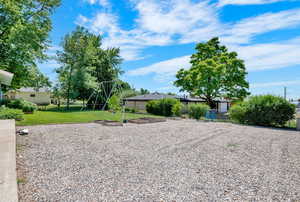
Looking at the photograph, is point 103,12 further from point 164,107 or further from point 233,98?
point 233,98

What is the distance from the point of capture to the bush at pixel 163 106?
18688 mm

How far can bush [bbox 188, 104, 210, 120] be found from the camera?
52.7 feet

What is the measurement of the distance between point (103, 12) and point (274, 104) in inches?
495

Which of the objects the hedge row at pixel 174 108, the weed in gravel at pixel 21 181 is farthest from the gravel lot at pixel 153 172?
the hedge row at pixel 174 108

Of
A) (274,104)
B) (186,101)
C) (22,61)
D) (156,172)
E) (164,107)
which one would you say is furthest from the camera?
(186,101)

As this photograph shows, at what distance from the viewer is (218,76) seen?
2019 cm

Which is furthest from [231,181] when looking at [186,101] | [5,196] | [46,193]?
[186,101]

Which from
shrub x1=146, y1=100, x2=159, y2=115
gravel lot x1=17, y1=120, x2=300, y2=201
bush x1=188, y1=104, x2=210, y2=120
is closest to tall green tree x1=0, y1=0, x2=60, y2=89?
gravel lot x1=17, y1=120, x2=300, y2=201

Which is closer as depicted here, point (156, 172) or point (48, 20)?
point (156, 172)

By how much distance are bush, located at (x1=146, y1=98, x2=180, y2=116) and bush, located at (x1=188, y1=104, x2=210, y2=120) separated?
2286 mm

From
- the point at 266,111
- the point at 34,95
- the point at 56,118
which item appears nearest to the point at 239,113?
the point at 266,111

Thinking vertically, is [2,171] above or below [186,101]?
below

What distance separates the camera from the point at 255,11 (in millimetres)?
10141

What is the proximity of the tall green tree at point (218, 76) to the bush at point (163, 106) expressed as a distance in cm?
477
